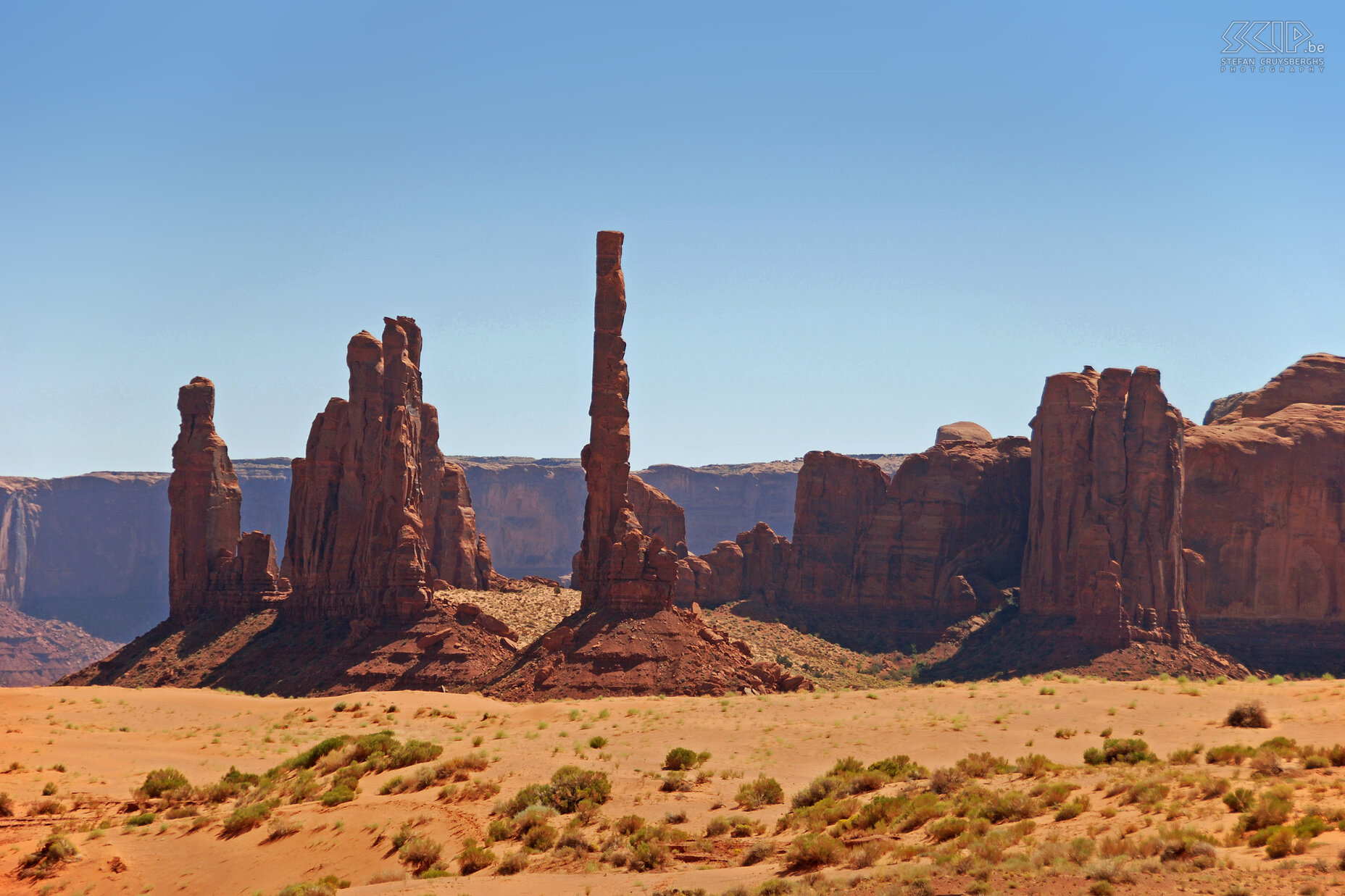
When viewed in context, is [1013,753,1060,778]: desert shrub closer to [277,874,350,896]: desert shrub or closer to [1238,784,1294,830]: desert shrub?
[1238,784,1294,830]: desert shrub

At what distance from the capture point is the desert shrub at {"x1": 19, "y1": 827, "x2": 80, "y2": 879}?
→ 33.6 m

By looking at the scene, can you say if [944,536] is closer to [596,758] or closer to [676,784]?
[596,758]

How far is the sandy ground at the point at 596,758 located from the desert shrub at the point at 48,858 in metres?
0.30

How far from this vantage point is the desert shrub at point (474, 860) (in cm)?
2944

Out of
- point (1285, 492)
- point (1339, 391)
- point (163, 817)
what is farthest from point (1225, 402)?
point (163, 817)

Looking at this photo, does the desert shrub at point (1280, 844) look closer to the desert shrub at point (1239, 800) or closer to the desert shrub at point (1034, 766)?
the desert shrub at point (1239, 800)

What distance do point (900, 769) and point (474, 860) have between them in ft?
38.5

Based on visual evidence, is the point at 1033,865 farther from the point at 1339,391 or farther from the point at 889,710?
the point at 1339,391

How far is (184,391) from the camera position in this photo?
93938 mm

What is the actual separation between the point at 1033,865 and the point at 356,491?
6510 centimetres

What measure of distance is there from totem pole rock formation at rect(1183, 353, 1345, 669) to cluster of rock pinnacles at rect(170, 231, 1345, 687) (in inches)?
5.9

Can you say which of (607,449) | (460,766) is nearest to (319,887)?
(460,766)

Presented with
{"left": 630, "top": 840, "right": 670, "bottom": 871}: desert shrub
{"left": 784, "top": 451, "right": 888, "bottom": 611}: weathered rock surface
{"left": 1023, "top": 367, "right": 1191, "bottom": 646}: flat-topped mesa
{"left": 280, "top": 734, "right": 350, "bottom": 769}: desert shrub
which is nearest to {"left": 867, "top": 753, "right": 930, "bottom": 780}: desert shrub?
{"left": 630, "top": 840, "right": 670, "bottom": 871}: desert shrub

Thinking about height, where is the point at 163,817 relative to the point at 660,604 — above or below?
below
